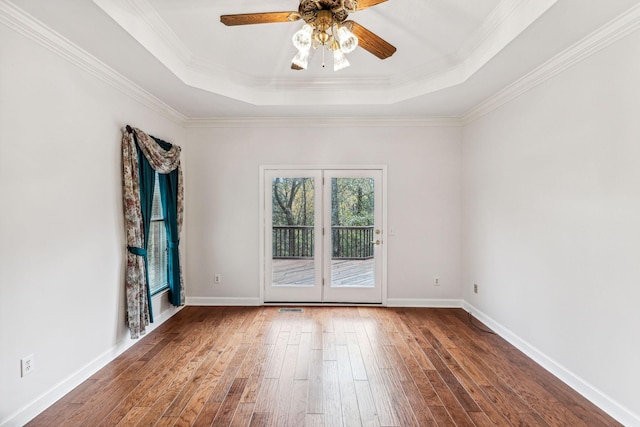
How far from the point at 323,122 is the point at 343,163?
63cm

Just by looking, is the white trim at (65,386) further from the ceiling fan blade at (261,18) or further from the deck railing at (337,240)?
the ceiling fan blade at (261,18)

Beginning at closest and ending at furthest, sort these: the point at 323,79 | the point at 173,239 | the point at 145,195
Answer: the point at 145,195 → the point at 323,79 → the point at 173,239

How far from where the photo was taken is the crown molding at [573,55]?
2.06m

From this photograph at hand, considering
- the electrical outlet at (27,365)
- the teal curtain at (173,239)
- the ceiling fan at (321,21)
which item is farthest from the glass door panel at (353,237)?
the electrical outlet at (27,365)

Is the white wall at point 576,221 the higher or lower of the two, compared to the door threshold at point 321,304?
higher

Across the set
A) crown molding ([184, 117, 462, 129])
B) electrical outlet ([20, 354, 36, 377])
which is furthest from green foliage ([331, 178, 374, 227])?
electrical outlet ([20, 354, 36, 377])

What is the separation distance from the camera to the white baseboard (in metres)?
2.10

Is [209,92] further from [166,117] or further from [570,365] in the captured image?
[570,365]

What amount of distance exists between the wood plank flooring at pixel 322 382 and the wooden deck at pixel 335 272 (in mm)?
818

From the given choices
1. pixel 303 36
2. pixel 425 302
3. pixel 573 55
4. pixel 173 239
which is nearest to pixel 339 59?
pixel 303 36

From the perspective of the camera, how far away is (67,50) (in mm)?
2402

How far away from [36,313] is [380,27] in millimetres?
3317

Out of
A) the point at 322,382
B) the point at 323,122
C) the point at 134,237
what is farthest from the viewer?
the point at 323,122

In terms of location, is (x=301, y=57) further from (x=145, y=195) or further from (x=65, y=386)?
(x=65, y=386)
